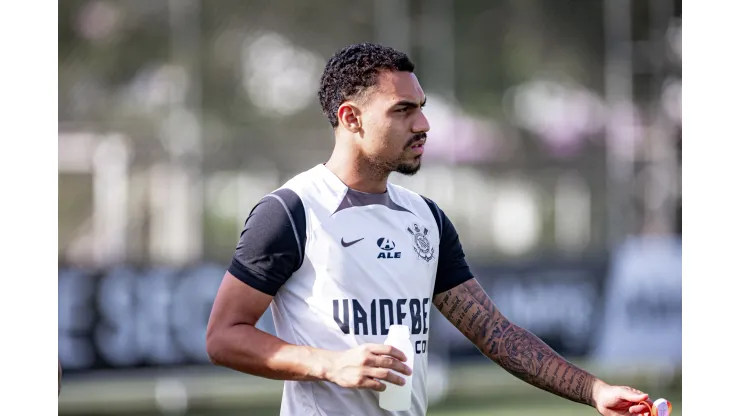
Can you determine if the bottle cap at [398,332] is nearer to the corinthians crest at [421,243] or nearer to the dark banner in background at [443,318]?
the corinthians crest at [421,243]

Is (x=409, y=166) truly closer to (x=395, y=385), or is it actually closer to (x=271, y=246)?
(x=271, y=246)

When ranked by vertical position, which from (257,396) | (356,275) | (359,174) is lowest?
(257,396)

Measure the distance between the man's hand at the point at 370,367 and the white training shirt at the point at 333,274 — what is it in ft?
1.20

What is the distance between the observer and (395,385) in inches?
142

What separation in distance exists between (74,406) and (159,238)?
6.45 feet

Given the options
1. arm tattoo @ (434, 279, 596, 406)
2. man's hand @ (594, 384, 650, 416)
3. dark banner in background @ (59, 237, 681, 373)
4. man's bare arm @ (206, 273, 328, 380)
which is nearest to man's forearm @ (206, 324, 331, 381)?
man's bare arm @ (206, 273, 328, 380)

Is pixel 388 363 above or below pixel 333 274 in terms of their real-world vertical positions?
Result: below

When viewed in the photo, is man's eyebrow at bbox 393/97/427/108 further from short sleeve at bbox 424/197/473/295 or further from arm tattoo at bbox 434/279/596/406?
arm tattoo at bbox 434/279/596/406

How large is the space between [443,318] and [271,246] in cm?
798

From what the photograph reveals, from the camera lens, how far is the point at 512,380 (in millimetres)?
12883

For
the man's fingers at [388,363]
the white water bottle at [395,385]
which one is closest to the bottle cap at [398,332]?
the white water bottle at [395,385]

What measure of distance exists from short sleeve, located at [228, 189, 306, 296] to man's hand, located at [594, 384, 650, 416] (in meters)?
1.20

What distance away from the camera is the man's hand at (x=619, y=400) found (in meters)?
3.99

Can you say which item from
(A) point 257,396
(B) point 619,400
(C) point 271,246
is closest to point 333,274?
(C) point 271,246
